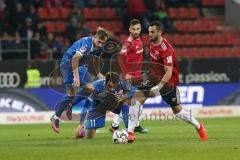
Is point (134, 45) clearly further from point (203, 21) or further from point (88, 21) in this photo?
point (203, 21)

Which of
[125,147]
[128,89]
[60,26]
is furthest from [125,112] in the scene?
[60,26]

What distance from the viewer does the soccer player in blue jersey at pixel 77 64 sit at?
1402 centimetres

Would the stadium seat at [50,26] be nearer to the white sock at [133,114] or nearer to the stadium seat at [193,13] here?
the stadium seat at [193,13]

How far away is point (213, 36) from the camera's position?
30406mm

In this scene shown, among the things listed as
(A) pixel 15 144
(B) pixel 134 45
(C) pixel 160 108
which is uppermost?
(B) pixel 134 45

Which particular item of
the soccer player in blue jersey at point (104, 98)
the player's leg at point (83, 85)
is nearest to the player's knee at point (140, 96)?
the soccer player in blue jersey at point (104, 98)

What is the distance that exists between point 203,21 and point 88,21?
489 centimetres

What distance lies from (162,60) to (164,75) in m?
0.31

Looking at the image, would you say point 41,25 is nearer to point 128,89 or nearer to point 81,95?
point 81,95

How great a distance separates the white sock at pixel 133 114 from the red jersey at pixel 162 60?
2.25 ft

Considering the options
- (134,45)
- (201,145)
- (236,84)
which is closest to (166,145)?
(201,145)

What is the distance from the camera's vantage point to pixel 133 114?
1309cm

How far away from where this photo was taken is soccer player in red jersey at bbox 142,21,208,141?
13078 millimetres

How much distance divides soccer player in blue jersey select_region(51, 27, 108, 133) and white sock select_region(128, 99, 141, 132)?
4.26 ft
